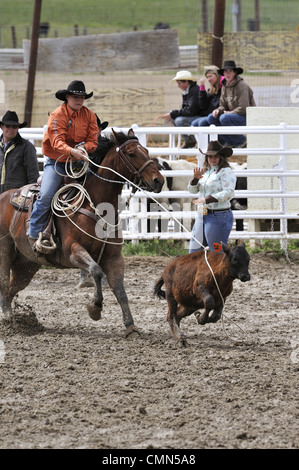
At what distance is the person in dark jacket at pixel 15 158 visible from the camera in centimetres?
857

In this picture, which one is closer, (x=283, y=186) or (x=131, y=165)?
(x=131, y=165)

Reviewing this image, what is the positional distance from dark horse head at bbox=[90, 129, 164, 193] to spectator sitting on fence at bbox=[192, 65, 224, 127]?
17.3ft

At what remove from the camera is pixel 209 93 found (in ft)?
40.7

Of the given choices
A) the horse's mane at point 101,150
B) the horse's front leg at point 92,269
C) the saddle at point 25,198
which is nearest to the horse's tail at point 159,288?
the horse's front leg at point 92,269

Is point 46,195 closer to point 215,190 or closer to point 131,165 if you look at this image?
point 131,165

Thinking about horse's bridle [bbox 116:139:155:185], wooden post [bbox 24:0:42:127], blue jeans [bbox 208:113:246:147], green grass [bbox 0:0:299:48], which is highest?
green grass [bbox 0:0:299:48]

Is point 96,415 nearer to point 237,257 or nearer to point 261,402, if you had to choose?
point 261,402

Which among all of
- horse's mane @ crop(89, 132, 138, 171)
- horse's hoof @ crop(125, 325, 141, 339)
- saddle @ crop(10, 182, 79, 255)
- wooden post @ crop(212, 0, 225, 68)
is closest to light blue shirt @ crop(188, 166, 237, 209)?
horse's mane @ crop(89, 132, 138, 171)

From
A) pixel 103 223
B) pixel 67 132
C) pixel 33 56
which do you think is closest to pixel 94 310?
pixel 103 223

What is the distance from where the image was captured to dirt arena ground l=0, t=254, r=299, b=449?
451cm

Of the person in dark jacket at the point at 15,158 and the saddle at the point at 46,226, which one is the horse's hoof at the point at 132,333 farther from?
the person in dark jacket at the point at 15,158

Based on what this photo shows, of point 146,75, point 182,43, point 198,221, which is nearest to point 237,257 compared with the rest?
point 198,221

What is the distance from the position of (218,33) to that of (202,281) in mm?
8039

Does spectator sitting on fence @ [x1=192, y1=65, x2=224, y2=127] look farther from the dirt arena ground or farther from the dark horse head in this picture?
the dark horse head
